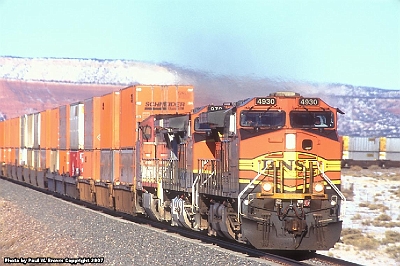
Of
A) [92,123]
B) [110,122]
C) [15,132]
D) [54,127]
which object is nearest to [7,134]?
[15,132]

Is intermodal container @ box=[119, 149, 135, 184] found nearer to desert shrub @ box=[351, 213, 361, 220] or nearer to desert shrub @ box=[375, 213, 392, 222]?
desert shrub @ box=[351, 213, 361, 220]

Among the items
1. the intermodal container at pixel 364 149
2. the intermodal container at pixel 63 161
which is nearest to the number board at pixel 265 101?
the intermodal container at pixel 63 161

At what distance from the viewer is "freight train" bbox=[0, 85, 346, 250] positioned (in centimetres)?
1659

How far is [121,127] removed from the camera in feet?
93.4

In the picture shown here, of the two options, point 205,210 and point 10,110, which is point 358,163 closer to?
point 205,210

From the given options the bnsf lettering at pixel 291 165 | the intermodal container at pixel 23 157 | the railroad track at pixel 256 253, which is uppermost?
the bnsf lettering at pixel 291 165

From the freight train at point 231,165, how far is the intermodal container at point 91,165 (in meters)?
1.43

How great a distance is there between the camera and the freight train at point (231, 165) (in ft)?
54.4

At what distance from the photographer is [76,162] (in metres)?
35.6

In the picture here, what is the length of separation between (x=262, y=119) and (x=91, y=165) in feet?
55.4

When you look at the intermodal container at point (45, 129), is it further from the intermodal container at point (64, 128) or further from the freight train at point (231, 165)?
the freight train at point (231, 165)

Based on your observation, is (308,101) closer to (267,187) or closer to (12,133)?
(267,187)

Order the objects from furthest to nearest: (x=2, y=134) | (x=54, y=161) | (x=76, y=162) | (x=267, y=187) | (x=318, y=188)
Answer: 1. (x=2, y=134)
2. (x=54, y=161)
3. (x=76, y=162)
4. (x=318, y=188)
5. (x=267, y=187)

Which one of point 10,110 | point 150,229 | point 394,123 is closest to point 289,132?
point 150,229
